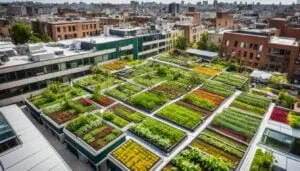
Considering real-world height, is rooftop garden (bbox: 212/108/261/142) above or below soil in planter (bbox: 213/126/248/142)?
above

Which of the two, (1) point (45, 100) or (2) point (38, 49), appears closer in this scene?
(1) point (45, 100)

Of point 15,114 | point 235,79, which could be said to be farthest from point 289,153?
point 15,114

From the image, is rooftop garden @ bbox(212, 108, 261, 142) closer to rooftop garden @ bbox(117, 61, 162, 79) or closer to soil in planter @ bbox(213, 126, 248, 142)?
soil in planter @ bbox(213, 126, 248, 142)

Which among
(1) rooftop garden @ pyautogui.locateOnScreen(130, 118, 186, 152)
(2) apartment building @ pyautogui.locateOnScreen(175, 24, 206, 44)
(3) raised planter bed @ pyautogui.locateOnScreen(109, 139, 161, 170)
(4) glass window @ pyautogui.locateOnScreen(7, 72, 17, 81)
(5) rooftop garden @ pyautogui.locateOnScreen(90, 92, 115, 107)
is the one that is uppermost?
(2) apartment building @ pyautogui.locateOnScreen(175, 24, 206, 44)

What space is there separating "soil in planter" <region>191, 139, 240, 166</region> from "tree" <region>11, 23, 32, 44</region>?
65334mm

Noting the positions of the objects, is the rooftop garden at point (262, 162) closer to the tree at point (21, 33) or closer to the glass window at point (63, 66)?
the glass window at point (63, 66)

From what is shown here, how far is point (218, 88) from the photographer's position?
46531 mm

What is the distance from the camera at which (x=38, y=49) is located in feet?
157

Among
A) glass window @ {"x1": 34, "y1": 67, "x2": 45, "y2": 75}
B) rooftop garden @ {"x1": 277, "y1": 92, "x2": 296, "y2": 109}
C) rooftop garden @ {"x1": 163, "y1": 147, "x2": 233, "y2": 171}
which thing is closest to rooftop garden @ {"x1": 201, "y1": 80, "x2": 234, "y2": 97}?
rooftop garden @ {"x1": 277, "y1": 92, "x2": 296, "y2": 109}

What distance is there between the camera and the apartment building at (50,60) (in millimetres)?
39750

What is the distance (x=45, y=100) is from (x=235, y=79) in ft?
142

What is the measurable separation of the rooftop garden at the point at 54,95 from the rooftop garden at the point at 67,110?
250 centimetres

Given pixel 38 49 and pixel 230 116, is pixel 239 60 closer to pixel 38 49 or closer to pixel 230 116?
pixel 230 116

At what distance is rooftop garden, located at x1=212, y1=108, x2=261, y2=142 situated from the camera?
31.4 meters
